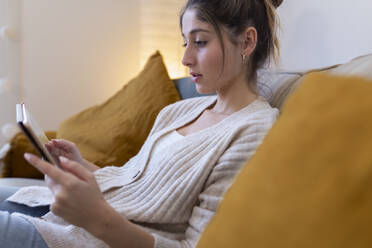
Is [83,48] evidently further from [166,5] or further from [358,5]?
[358,5]

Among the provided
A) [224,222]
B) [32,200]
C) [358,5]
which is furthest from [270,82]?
[224,222]

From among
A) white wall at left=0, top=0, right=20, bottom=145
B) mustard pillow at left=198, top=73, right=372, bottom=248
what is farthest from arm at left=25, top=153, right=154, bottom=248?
white wall at left=0, top=0, right=20, bottom=145

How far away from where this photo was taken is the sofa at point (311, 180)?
34 cm

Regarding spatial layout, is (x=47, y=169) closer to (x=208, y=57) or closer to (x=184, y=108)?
(x=208, y=57)

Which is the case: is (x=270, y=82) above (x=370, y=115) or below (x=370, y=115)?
below

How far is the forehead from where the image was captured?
103 cm

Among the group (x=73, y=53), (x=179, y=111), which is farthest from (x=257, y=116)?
(x=73, y=53)

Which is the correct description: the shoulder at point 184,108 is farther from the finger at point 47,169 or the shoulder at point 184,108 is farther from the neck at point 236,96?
the finger at point 47,169

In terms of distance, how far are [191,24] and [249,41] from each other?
15 centimetres

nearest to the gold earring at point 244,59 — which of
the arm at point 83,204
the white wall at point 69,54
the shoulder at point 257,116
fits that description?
the shoulder at point 257,116

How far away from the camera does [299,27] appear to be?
1639mm

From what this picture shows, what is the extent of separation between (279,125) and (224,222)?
0.40 feet

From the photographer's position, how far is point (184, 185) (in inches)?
34.7

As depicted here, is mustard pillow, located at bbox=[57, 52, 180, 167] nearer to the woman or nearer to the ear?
the woman
